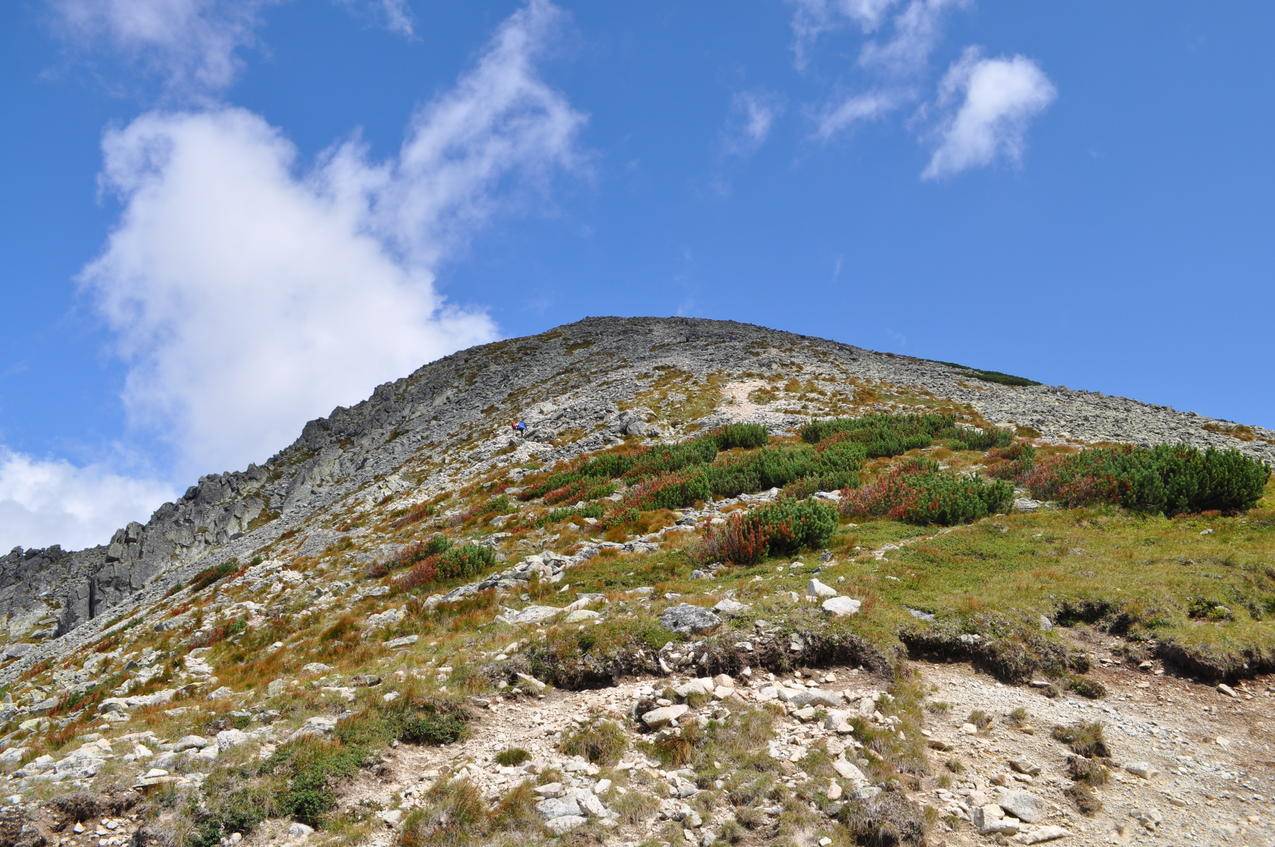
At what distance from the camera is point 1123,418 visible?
35.3 meters

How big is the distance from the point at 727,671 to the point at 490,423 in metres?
37.5

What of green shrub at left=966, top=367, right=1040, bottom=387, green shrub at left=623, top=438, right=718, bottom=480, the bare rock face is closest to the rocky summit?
green shrub at left=623, top=438, right=718, bottom=480

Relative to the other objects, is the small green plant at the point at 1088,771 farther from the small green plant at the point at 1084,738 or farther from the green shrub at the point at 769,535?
the green shrub at the point at 769,535

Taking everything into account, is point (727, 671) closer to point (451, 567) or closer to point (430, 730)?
point (430, 730)

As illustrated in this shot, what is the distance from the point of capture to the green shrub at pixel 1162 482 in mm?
17109

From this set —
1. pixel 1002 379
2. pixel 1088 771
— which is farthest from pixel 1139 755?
pixel 1002 379

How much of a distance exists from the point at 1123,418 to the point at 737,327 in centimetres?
4171

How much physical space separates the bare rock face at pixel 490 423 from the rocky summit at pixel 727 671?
306 inches

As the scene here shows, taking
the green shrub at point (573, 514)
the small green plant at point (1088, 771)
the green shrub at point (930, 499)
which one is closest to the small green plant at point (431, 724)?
the small green plant at point (1088, 771)

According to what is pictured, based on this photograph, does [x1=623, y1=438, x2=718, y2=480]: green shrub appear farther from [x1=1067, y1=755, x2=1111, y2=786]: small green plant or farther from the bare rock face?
[x1=1067, y1=755, x2=1111, y2=786]: small green plant

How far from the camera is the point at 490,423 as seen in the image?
152 feet

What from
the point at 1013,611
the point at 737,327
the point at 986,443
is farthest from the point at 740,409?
the point at 737,327

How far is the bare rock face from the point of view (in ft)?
116

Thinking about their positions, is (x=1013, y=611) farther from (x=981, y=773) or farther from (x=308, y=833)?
(x=308, y=833)
